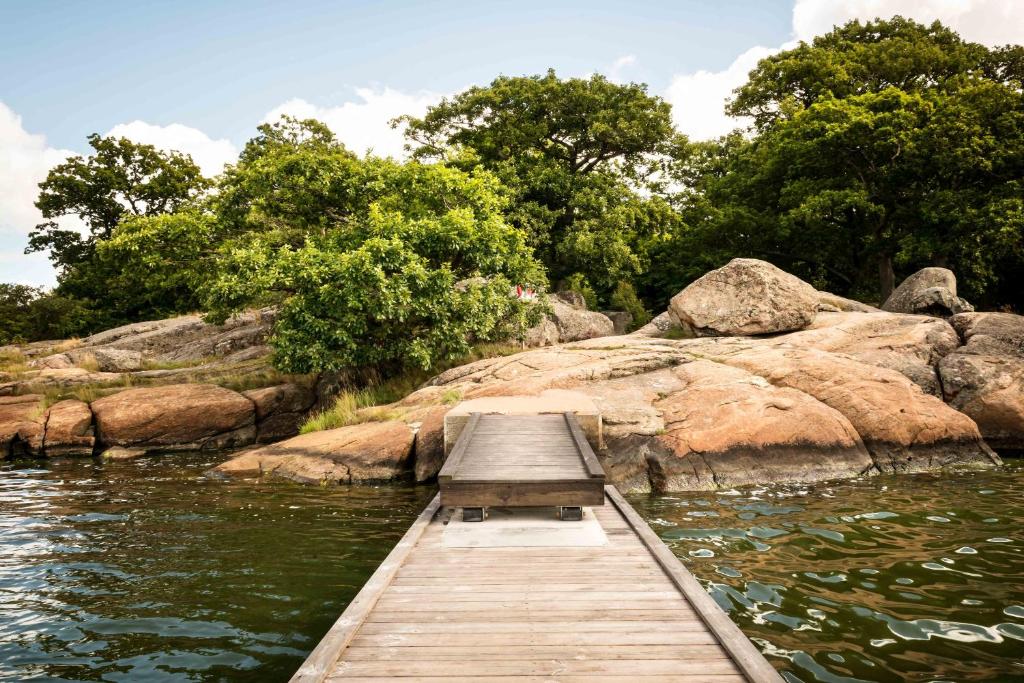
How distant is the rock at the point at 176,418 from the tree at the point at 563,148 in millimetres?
14079

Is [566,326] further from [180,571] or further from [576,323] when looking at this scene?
[180,571]

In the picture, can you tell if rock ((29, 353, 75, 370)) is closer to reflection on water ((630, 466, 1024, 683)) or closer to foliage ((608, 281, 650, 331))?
foliage ((608, 281, 650, 331))

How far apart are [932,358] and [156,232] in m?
22.1

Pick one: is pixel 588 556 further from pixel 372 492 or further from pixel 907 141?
pixel 907 141

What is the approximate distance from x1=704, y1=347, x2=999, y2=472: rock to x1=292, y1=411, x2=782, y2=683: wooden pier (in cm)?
835

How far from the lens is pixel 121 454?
16.4m

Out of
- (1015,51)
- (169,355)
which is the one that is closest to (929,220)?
(1015,51)

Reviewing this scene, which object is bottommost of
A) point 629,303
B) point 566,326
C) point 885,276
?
point 566,326

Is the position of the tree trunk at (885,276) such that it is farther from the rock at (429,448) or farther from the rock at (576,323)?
the rock at (429,448)

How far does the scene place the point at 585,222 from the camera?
28047 millimetres

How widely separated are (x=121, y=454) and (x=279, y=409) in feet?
14.7

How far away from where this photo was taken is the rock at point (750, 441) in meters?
11.7

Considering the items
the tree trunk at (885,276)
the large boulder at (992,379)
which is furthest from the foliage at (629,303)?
the large boulder at (992,379)

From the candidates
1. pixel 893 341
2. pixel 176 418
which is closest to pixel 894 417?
pixel 893 341
